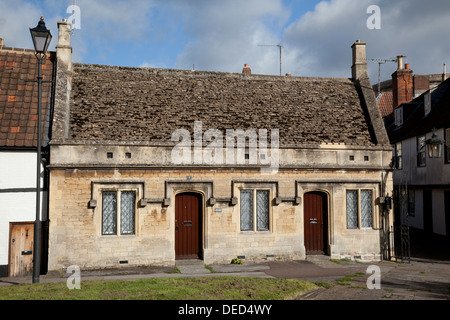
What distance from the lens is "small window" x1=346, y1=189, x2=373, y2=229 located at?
55.8 feet

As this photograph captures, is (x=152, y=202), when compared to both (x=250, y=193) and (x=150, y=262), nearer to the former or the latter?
(x=150, y=262)

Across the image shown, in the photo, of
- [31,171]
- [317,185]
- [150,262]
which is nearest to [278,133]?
[317,185]

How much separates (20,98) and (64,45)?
11.6 feet

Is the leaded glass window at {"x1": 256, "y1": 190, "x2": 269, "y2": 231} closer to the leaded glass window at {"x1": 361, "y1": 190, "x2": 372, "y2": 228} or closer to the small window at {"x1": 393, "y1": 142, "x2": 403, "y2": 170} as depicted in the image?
the leaded glass window at {"x1": 361, "y1": 190, "x2": 372, "y2": 228}

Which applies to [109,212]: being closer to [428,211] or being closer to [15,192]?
[15,192]

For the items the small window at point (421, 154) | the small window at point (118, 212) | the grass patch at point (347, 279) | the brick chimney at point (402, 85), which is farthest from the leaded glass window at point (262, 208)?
the brick chimney at point (402, 85)

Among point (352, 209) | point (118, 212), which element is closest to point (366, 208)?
point (352, 209)

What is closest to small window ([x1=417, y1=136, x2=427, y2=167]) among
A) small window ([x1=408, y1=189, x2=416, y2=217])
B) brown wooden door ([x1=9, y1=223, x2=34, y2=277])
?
small window ([x1=408, y1=189, x2=416, y2=217])

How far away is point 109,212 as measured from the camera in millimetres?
15188

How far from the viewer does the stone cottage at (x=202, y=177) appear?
14.8 meters

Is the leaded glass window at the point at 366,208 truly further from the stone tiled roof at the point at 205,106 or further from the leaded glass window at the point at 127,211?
the leaded glass window at the point at 127,211

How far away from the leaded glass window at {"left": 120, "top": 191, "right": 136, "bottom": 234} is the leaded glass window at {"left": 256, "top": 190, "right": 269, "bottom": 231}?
199 inches

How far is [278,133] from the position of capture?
17.1 metres

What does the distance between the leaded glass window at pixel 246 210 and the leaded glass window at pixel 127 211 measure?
4.40 m
